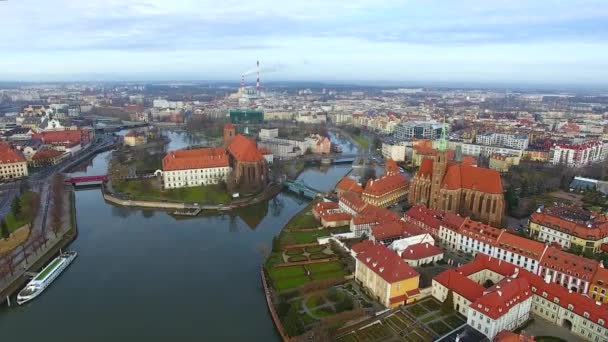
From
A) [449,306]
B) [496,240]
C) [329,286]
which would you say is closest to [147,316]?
[329,286]

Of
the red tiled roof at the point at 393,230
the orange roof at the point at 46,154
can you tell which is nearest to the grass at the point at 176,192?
the orange roof at the point at 46,154

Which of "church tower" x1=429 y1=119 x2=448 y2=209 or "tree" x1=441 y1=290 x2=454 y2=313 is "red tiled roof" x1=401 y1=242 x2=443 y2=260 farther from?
"church tower" x1=429 y1=119 x2=448 y2=209

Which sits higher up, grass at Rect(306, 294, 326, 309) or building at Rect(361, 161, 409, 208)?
building at Rect(361, 161, 409, 208)

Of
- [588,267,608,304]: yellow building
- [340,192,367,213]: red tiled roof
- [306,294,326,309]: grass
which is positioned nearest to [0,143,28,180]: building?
[340,192,367,213]: red tiled roof

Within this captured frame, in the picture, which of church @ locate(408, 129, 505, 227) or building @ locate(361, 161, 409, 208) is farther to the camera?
building @ locate(361, 161, 409, 208)

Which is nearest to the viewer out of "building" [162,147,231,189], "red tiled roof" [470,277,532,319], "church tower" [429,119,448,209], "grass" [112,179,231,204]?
"red tiled roof" [470,277,532,319]

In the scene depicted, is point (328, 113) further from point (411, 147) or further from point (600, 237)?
point (600, 237)

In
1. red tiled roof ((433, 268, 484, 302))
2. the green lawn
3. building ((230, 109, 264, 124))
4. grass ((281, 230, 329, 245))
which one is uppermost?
building ((230, 109, 264, 124))
